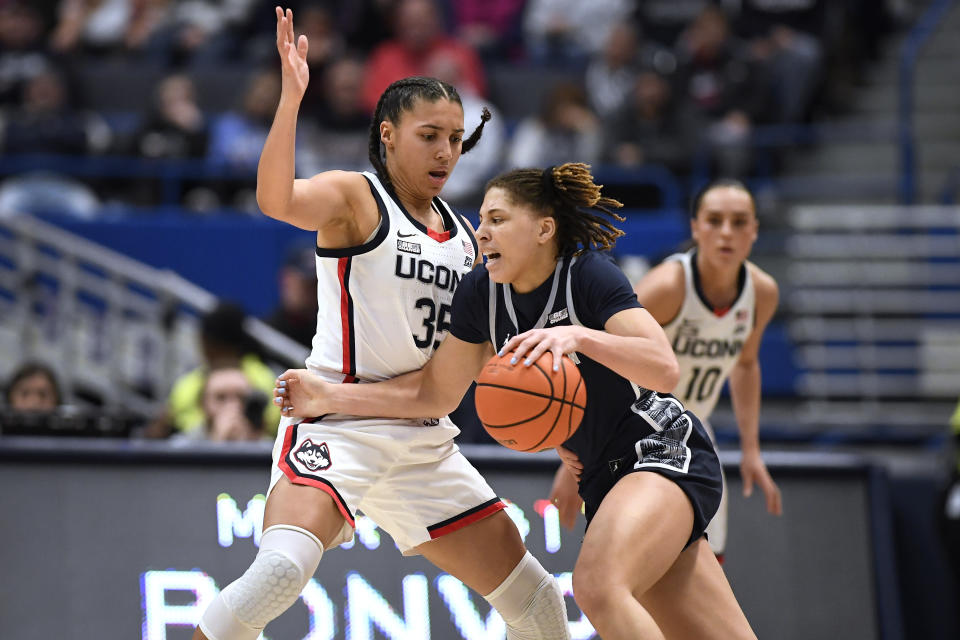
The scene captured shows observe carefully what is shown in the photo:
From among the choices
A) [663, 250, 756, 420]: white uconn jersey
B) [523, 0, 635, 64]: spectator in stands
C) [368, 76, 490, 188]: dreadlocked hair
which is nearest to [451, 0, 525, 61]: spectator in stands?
[523, 0, 635, 64]: spectator in stands

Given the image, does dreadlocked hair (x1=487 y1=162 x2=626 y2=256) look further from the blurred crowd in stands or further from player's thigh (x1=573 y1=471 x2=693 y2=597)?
the blurred crowd in stands

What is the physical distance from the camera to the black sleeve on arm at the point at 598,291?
12.7ft

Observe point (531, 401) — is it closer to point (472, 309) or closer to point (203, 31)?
point (472, 309)

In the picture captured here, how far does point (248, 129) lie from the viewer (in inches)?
441

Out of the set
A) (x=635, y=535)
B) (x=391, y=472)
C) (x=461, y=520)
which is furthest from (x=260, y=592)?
(x=635, y=535)

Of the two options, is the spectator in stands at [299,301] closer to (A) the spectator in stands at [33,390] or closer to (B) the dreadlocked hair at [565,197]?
(A) the spectator in stands at [33,390]

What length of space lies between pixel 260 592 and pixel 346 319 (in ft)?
3.20

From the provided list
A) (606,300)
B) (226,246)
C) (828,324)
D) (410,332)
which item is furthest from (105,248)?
(606,300)

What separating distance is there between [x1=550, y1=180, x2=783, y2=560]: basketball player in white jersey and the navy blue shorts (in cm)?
126

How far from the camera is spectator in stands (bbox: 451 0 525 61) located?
41.5 ft

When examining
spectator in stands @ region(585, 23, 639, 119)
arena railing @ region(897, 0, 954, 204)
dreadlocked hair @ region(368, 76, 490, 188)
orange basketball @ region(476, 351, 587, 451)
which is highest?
spectator in stands @ region(585, 23, 639, 119)

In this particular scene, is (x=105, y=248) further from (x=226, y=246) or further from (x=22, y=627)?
(x=22, y=627)

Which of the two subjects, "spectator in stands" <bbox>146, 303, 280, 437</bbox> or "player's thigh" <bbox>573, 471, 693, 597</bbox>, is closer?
"player's thigh" <bbox>573, 471, 693, 597</bbox>

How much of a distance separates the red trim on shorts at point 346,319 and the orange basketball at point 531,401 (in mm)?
710
